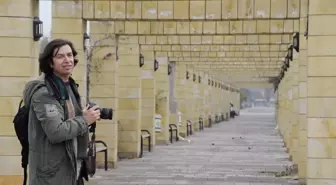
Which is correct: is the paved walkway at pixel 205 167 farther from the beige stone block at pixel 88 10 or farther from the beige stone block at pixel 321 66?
the beige stone block at pixel 321 66

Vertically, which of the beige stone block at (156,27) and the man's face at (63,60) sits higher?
the beige stone block at (156,27)

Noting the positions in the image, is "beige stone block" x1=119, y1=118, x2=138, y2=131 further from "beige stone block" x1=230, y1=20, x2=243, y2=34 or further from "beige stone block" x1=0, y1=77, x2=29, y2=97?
"beige stone block" x1=0, y1=77, x2=29, y2=97

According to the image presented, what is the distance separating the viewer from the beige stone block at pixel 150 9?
11.2 metres

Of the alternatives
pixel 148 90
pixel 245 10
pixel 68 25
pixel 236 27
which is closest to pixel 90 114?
pixel 245 10

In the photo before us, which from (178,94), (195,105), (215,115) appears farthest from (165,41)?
(215,115)

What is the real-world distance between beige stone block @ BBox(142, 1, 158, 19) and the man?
7368mm

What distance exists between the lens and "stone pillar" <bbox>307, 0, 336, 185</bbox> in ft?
26.3

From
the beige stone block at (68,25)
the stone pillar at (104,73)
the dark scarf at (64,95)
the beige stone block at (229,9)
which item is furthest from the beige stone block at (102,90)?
the dark scarf at (64,95)

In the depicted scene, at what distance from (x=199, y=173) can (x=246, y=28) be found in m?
3.09

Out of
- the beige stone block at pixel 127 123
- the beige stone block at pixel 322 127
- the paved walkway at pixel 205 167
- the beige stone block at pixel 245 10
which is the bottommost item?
the paved walkway at pixel 205 167

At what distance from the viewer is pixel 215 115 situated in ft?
132

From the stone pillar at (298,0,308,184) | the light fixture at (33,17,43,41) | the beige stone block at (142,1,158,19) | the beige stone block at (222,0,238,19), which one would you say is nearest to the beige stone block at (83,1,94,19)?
the beige stone block at (142,1,158,19)

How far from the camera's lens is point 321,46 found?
806 cm

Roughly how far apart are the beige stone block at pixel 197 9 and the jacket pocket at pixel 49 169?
7536mm
